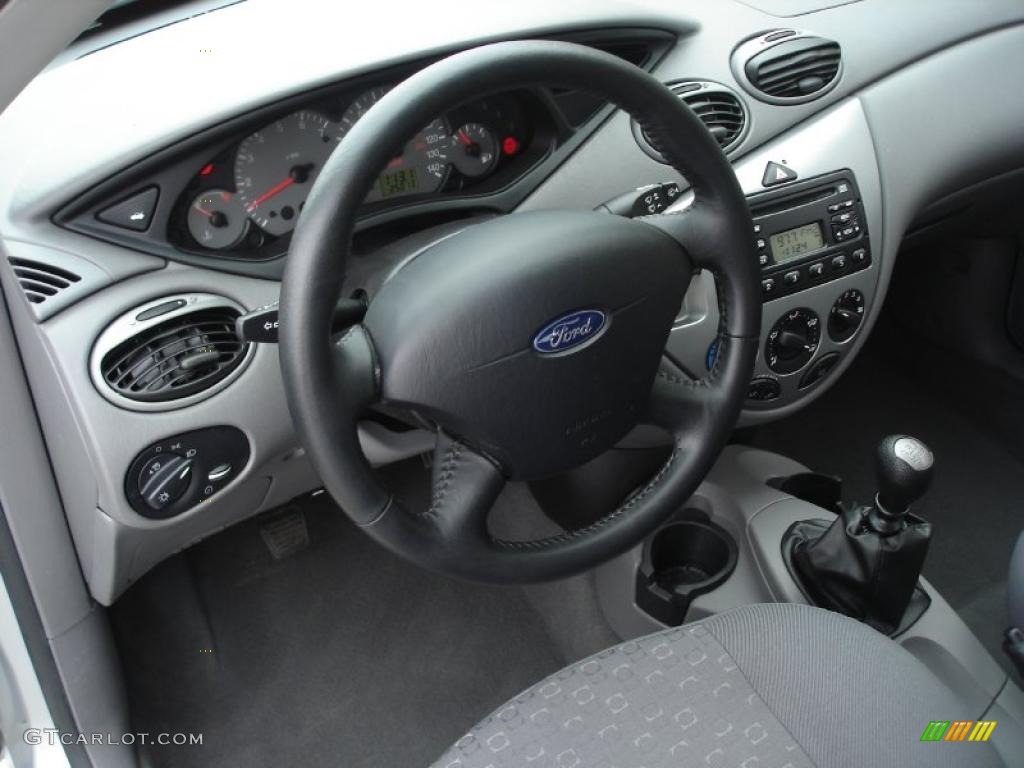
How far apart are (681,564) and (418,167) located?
2.60 ft

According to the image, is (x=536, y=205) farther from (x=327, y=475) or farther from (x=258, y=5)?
(x=327, y=475)

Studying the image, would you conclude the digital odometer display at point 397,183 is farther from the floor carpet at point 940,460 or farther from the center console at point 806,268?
the floor carpet at point 940,460

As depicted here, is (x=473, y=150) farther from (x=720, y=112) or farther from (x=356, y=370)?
(x=356, y=370)

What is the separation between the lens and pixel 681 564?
5.11ft

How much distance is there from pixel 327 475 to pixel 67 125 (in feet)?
1.81

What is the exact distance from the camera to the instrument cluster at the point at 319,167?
1101 mm

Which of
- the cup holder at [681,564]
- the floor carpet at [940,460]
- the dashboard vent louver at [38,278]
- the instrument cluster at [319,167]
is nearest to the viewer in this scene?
the dashboard vent louver at [38,278]

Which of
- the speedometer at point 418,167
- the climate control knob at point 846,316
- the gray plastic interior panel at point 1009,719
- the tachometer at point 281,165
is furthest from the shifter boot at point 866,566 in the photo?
the tachometer at point 281,165

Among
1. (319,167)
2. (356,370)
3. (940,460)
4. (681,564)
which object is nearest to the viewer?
(356,370)

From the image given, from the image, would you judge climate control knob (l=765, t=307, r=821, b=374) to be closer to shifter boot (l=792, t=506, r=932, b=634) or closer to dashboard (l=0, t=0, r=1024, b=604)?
dashboard (l=0, t=0, r=1024, b=604)

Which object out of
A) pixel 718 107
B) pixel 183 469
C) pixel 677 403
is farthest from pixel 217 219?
pixel 718 107

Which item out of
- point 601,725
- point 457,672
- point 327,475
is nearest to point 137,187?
point 327,475

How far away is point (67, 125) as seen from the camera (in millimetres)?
1040

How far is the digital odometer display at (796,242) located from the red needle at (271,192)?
0.67m
